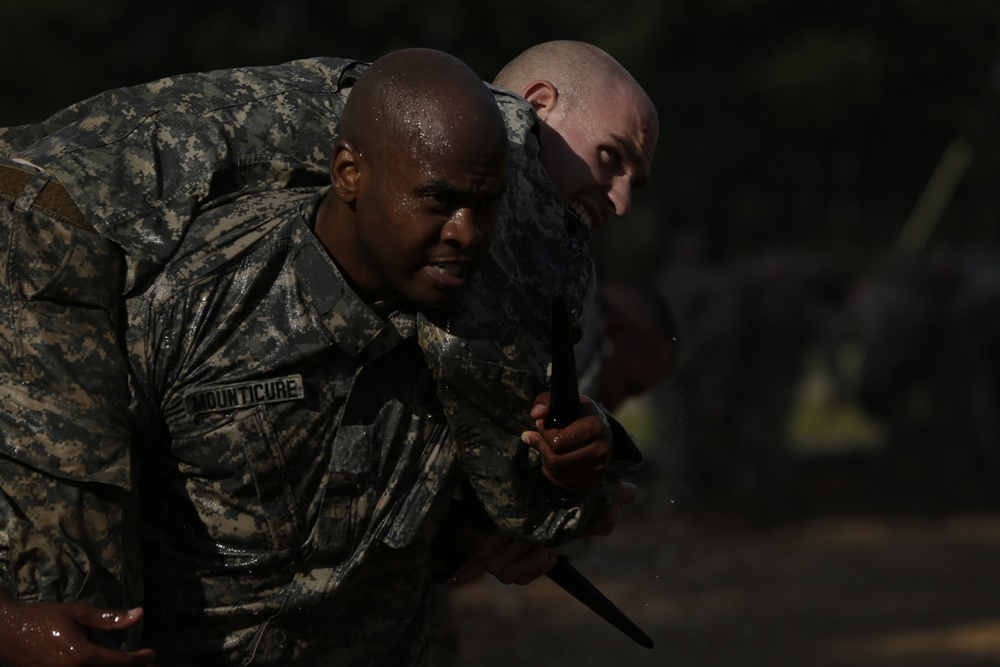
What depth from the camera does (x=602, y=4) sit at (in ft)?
45.6

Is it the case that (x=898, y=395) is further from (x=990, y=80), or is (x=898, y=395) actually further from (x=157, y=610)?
(x=157, y=610)

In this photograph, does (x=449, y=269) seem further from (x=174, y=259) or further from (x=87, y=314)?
(x=87, y=314)

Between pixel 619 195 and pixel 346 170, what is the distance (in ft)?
2.91

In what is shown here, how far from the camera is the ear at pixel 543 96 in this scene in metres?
4.02

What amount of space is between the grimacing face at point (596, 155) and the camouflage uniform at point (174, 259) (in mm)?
375

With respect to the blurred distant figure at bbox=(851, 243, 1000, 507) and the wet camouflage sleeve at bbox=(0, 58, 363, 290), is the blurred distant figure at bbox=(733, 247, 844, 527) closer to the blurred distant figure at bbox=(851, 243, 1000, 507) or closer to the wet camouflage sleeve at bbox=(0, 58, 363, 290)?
the blurred distant figure at bbox=(851, 243, 1000, 507)

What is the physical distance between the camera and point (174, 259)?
334cm

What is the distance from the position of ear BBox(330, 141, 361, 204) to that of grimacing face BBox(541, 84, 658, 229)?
2.52 ft

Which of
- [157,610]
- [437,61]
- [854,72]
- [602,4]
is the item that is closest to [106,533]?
[157,610]

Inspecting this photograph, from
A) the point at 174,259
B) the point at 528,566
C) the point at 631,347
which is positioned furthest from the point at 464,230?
the point at 631,347

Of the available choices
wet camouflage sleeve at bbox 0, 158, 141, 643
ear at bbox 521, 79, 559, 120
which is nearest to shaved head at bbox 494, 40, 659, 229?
ear at bbox 521, 79, 559, 120

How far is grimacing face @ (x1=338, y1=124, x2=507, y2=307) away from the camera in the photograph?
3.17 metres

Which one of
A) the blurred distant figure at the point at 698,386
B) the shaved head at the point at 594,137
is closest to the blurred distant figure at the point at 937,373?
the blurred distant figure at the point at 698,386

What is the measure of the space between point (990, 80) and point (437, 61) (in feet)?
45.9
